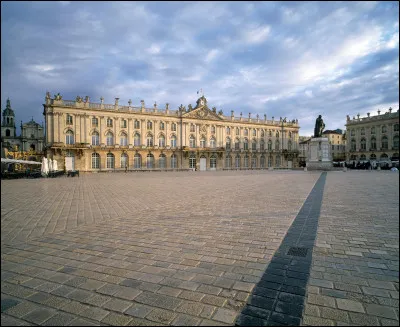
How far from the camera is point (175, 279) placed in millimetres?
3354

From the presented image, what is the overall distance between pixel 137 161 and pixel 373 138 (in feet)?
200

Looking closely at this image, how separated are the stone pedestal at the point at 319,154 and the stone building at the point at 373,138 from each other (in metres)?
33.9

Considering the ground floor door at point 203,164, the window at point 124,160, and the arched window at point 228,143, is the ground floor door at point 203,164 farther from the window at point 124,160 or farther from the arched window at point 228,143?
the window at point 124,160

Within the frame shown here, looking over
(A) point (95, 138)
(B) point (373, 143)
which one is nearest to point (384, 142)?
(B) point (373, 143)

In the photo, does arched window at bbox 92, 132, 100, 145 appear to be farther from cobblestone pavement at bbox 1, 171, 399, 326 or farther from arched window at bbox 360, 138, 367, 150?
arched window at bbox 360, 138, 367, 150

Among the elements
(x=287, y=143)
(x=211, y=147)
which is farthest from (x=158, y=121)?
(x=287, y=143)

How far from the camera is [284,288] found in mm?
3062

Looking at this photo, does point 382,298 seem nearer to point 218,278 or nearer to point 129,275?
point 218,278

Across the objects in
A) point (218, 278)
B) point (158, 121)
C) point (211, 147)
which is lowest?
point (218, 278)

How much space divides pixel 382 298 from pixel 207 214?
4775 mm

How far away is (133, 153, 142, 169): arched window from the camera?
4830 centimetres

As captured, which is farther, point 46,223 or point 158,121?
point 158,121

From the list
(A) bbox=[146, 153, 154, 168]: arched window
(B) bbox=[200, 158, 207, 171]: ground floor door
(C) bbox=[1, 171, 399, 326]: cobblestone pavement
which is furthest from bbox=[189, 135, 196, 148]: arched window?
(C) bbox=[1, 171, 399, 326]: cobblestone pavement

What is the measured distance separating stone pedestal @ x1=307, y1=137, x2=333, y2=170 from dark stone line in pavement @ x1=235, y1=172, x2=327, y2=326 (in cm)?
3097
